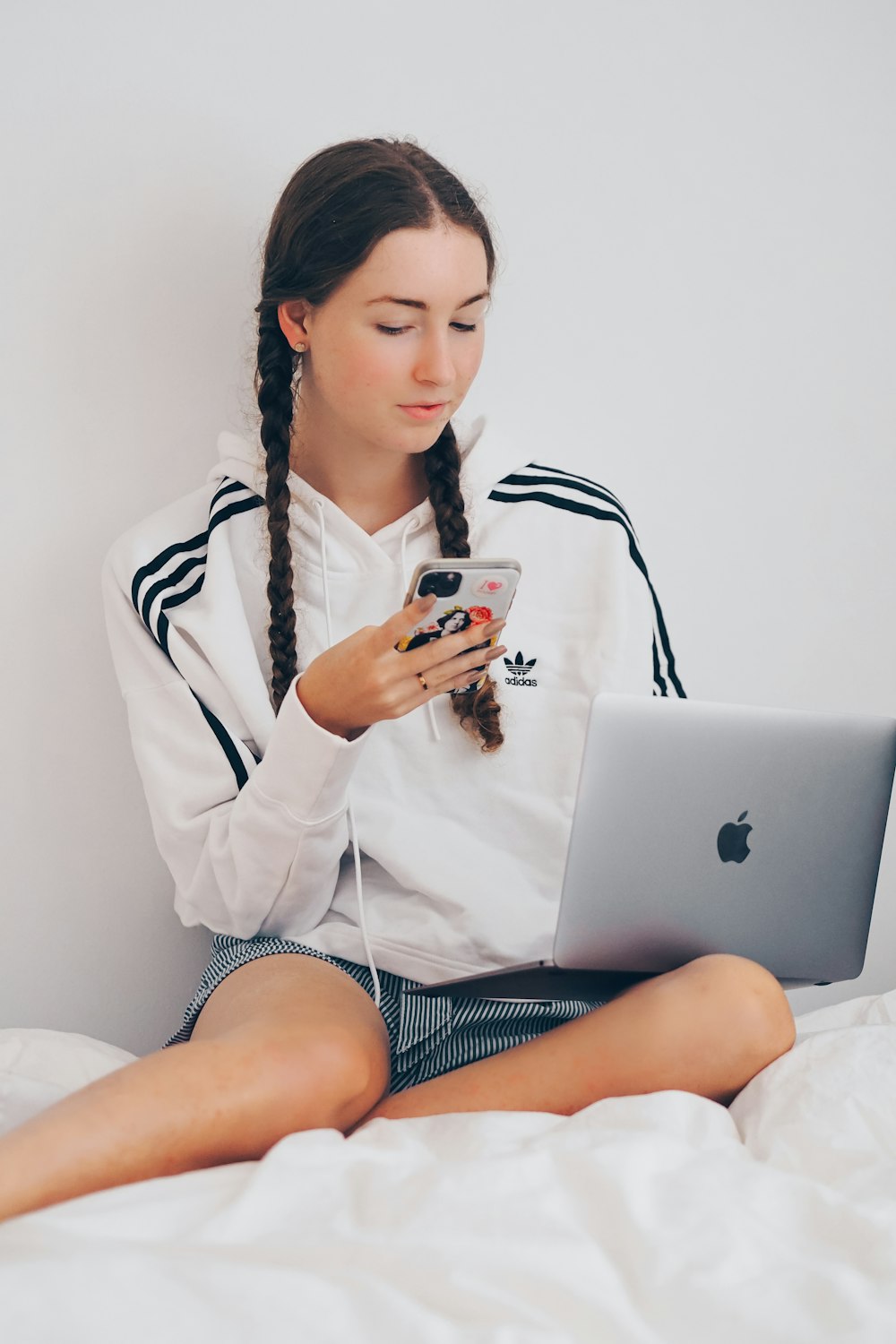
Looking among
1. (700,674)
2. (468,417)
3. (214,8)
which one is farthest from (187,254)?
(700,674)

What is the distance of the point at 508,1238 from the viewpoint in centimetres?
63

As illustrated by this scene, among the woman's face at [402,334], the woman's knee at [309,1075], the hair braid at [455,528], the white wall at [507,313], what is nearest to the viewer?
the woman's knee at [309,1075]

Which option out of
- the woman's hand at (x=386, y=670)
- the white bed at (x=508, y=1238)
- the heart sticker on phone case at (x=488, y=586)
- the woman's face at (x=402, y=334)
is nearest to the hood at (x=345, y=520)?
the woman's face at (x=402, y=334)

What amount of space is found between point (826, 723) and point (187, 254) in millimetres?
974

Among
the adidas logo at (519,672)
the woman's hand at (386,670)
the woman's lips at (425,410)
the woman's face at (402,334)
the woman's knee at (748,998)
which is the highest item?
the woman's face at (402,334)

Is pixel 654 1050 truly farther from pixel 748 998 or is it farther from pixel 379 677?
pixel 379 677

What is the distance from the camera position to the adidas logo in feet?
4.24

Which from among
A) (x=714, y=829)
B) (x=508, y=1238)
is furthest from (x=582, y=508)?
(x=508, y=1238)

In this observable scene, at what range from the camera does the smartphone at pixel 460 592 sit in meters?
0.91

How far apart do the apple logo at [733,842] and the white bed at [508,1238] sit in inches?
7.8

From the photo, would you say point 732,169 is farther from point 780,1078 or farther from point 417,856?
point 780,1078

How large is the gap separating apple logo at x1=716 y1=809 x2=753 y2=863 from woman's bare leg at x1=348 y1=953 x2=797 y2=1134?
9 centimetres

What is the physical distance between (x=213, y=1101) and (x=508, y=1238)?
0.97 feet

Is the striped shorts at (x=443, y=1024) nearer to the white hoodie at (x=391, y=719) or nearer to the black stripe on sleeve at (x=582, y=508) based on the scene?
the white hoodie at (x=391, y=719)
